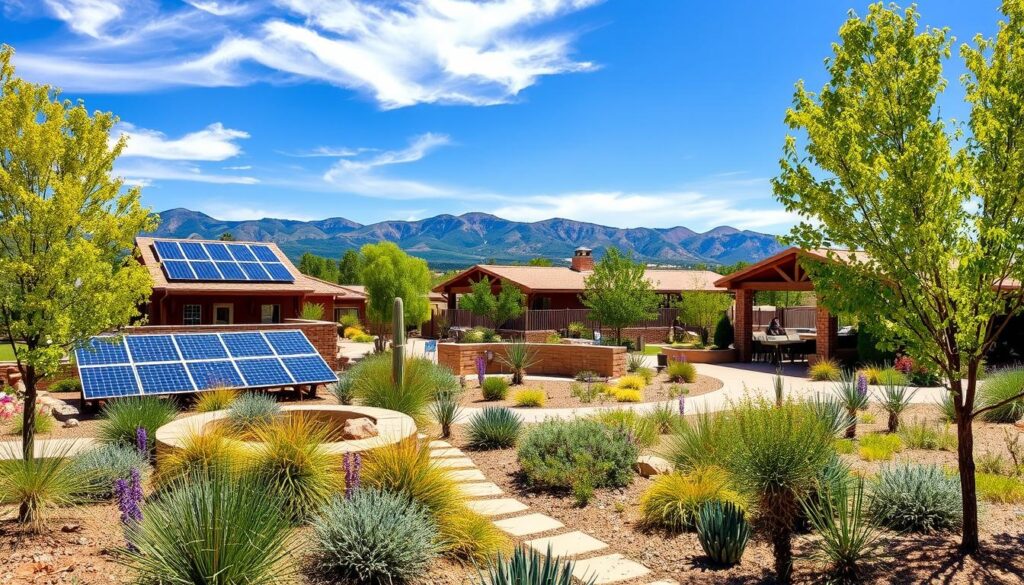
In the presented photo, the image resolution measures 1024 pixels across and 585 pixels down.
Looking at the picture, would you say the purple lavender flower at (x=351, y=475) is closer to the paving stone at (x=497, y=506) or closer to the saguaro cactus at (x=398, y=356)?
the paving stone at (x=497, y=506)

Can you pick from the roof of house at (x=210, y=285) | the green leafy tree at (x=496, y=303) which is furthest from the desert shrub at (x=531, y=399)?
the green leafy tree at (x=496, y=303)

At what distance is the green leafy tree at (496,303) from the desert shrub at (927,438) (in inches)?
962

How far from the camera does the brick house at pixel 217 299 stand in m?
22.4

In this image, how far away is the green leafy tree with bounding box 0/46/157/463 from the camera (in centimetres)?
737

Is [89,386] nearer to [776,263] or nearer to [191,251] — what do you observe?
[191,251]

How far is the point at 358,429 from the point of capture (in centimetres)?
863

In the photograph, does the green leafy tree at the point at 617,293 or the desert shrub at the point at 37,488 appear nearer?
the desert shrub at the point at 37,488

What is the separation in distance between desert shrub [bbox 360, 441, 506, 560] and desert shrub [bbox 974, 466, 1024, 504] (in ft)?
17.4

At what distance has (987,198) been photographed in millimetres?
5773

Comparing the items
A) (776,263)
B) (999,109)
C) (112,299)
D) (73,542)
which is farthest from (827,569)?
(776,263)

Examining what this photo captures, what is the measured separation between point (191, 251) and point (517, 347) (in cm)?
1365

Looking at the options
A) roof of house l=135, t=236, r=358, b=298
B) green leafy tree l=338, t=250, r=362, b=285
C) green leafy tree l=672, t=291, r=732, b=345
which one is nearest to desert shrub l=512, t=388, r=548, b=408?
roof of house l=135, t=236, r=358, b=298

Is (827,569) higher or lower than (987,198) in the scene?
lower

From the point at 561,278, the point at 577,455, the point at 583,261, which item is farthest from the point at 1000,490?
the point at 583,261
